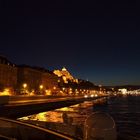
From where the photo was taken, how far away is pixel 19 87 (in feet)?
467

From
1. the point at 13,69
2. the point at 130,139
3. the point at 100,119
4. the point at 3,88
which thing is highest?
the point at 13,69

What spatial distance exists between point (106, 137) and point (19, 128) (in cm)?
263

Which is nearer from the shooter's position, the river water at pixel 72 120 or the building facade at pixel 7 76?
the river water at pixel 72 120

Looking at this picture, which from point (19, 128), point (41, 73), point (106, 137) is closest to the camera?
point (106, 137)

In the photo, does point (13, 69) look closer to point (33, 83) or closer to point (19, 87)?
point (19, 87)

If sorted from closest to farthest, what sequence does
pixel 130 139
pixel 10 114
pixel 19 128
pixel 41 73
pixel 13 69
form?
pixel 19 128, pixel 130 139, pixel 10 114, pixel 13 69, pixel 41 73

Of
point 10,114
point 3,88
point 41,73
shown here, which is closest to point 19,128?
point 10,114

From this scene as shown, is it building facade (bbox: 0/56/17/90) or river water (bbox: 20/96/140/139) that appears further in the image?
building facade (bbox: 0/56/17/90)

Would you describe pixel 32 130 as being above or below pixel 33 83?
below

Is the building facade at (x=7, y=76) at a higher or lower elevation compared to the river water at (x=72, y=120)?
higher

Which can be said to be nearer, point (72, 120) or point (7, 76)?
point (72, 120)

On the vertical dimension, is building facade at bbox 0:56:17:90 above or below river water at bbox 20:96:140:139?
above

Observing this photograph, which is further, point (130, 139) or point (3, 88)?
point (3, 88)

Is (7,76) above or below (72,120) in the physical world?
above
